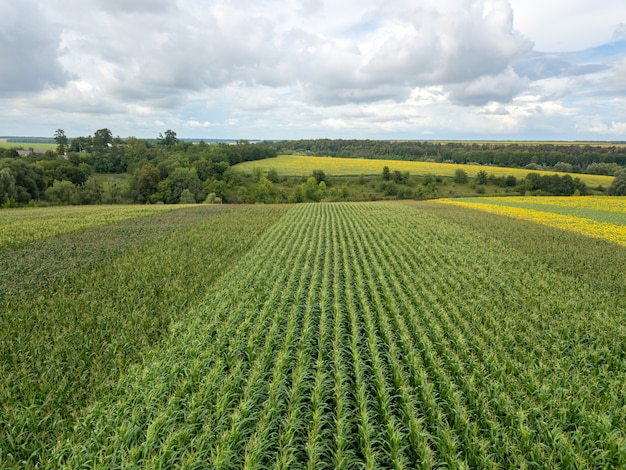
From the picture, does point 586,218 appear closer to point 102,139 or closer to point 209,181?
point 209,181

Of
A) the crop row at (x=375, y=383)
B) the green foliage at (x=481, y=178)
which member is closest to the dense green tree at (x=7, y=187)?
the crop row at (x=375, y=383)

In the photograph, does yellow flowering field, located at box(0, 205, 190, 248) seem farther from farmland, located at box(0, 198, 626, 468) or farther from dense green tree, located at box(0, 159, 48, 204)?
dense green tree, located at box(0, 159, 48, 204)

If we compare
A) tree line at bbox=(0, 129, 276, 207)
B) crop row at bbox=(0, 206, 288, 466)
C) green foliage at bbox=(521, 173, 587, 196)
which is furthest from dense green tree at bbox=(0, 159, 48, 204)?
green foliage at bbox=(521, 173, 587, 196)

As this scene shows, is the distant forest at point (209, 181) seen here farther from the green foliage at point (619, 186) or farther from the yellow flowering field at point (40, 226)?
the yellow flowering field at point (40, 226)

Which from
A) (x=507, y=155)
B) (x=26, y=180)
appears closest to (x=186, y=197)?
(x=26, y=180)

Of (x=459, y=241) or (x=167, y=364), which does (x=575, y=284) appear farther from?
(x=167, y=364)

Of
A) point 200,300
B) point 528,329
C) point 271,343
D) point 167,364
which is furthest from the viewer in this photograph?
point 200,300

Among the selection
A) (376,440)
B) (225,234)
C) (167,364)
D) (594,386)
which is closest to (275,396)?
(376,440)
